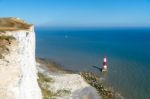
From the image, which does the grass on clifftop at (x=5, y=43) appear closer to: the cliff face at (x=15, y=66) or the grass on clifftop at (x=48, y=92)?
the cliff face at (x=15, y=66)

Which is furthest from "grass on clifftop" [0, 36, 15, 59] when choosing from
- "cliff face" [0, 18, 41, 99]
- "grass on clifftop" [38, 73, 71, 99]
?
"grass on clifftop" [38, 73, 71, 99]

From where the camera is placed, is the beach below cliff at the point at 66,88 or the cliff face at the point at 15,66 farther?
the beach below cliff at the point at 66,88

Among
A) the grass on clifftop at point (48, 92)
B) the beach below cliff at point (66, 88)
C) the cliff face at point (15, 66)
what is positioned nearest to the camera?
the cliff face at point (15, 66)

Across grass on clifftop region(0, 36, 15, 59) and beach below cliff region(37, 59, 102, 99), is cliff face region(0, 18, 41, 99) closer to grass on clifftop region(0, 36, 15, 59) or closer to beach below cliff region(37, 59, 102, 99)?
grass on clifftop region(0, 36, 15, 59)

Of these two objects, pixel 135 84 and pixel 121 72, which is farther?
pixel 121 72

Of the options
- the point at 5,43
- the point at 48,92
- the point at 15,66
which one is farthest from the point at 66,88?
the point at 5,43

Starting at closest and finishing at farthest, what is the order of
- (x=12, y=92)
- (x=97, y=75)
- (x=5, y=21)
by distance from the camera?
(x=12, y=92) → (x=5, y=21) → (x=97, y=75)

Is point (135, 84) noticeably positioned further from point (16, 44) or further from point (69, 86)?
point (16, 44)

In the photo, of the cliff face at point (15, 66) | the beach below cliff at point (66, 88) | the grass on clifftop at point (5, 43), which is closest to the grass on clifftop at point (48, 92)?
the beach below cliff at point (66, 88)

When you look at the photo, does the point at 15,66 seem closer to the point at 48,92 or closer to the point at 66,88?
the point at 48,92

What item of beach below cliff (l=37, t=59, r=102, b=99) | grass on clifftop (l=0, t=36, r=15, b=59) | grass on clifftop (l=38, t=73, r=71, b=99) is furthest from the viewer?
beach below cliff (l=37, t=59, r=102, b=99)

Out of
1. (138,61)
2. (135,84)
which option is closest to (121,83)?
(135,84)
